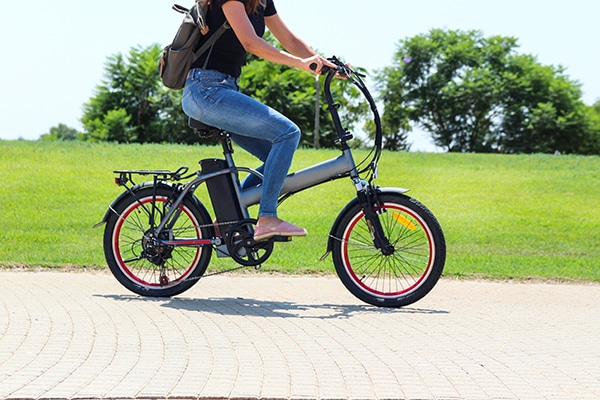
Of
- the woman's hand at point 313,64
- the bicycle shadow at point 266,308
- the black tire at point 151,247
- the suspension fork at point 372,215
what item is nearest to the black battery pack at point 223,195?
the black tire at point 151,247

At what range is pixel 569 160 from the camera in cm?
2319

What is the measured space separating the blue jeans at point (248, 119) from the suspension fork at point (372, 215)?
1.94 feet

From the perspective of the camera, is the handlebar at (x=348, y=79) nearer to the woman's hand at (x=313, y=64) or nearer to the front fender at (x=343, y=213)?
the woman's hand at (x=313, y=64)

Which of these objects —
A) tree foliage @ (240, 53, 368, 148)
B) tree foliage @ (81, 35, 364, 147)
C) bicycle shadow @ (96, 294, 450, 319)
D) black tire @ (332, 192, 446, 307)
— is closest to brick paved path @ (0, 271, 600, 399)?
bicycle shadow @ (96, 294, 450, 319)

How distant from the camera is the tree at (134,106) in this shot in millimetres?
50781

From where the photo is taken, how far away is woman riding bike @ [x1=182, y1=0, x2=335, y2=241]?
590 centimetres

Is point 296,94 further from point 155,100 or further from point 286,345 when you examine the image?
point 286,345

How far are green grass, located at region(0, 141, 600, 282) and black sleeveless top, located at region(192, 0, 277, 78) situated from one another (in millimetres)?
2493

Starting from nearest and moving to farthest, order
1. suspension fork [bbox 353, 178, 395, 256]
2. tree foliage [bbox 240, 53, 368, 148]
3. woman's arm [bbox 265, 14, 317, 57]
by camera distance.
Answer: suspension fork [bbox 353, 178, 395, 256] < woman's arm [bbox 265, 14, 317, 57] < tree foliage [bbox 240, 53, 368, 148]

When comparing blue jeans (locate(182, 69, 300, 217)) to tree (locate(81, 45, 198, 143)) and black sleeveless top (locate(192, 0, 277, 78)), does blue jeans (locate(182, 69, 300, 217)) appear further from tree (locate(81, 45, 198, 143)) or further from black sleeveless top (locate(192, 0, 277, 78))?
tree (locate(81, 45, 198, 143))

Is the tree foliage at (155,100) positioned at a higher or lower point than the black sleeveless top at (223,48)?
higher

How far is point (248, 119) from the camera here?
5.94m

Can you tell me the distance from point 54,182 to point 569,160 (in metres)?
13.5

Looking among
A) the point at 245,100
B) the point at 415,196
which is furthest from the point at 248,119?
the point at 415,196
